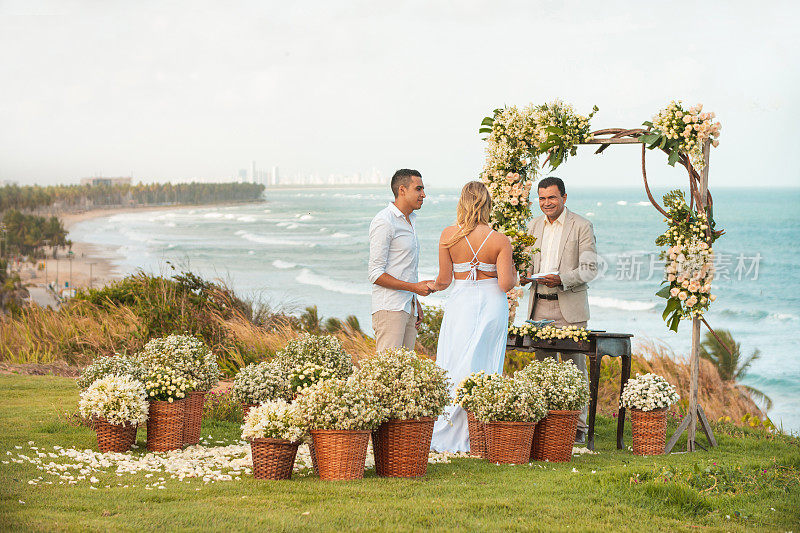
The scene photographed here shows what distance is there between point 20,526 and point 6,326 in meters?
10.4

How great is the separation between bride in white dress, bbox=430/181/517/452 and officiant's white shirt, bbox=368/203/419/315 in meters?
0.32

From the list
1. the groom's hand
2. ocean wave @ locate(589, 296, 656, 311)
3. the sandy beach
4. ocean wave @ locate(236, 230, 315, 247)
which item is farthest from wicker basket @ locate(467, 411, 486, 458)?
ocean wave @ locate(236, 230, 315, 247)

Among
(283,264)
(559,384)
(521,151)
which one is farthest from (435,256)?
(559,384)

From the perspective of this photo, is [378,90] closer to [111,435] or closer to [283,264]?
[283,264]

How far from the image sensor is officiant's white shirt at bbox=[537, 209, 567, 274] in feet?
23.0

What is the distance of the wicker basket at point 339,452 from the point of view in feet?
15.9

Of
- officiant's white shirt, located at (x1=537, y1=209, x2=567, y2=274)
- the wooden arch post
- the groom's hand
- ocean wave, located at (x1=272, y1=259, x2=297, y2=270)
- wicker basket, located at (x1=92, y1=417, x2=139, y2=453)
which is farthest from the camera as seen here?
ocean wave, located at (x1=272, y1=259, x2=297, y2=270)

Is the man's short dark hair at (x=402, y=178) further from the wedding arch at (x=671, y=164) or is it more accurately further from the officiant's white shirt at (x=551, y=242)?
the officiant's white shirt at (x=551, y=242)

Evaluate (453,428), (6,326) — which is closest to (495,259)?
(453,428)

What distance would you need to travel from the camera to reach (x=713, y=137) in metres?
6.76

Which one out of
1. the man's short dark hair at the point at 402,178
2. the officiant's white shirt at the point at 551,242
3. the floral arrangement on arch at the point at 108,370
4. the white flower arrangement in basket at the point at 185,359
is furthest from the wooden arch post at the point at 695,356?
the floral arrangement on arch at the point at 108,370

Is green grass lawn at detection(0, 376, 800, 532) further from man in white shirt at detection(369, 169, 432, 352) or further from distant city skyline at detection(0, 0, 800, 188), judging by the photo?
distant city skyline at detection(0, 0, 800, 188)

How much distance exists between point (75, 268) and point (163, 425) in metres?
33.2

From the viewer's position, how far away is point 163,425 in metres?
5.96
